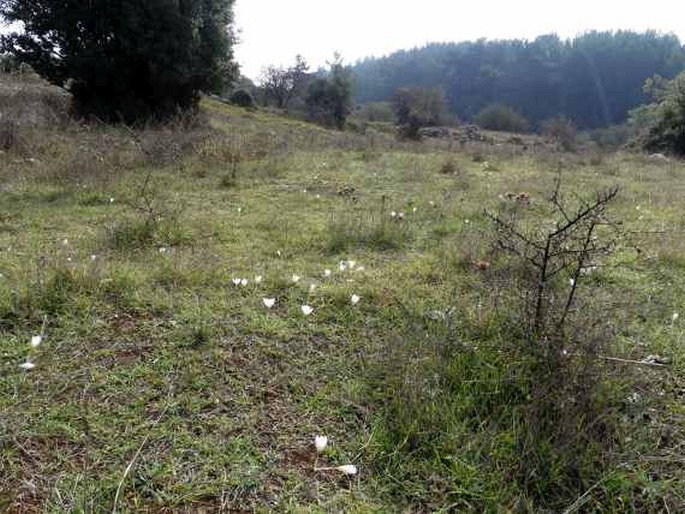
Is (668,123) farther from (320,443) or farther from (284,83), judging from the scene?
(284,83)

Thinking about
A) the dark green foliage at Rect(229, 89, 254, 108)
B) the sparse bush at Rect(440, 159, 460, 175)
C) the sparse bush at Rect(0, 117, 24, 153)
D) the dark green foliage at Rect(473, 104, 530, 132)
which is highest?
the dark green foliage at Rect(229, 89, 254, 108)

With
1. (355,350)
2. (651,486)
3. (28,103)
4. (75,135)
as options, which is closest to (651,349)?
(651,486)

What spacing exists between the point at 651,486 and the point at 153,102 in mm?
15263

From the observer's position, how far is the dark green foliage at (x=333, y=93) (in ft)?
139

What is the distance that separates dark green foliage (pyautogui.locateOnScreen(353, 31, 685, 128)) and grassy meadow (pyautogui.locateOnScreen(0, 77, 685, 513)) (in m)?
84.4

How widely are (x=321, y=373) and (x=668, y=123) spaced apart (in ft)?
76.0

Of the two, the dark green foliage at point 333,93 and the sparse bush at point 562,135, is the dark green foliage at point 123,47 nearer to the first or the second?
the sparse bush at point 562,135

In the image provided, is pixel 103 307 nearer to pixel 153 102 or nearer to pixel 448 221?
pixel 448 221

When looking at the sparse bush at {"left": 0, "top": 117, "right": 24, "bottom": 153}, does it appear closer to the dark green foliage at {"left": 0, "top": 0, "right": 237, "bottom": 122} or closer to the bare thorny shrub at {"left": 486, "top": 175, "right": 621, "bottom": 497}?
the dark green foliage at {"left": 0, "top": 0, "right": 237, "bottom": 122}

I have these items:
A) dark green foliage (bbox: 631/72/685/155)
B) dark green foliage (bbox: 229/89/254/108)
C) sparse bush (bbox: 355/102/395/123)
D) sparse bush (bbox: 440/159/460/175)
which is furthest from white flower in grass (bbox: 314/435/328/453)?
sparse bush (bbox: 355/102/395/123)

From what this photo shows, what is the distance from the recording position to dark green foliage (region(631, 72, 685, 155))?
18948mm

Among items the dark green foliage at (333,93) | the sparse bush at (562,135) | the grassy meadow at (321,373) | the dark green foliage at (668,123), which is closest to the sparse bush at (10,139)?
the grassy meadow at (321,373)

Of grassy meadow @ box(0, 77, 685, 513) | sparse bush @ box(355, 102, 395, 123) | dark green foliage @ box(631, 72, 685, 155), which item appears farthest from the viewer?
sparse bush @ box(355, 102, 395, 123)

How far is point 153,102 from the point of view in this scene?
14.0 meters
